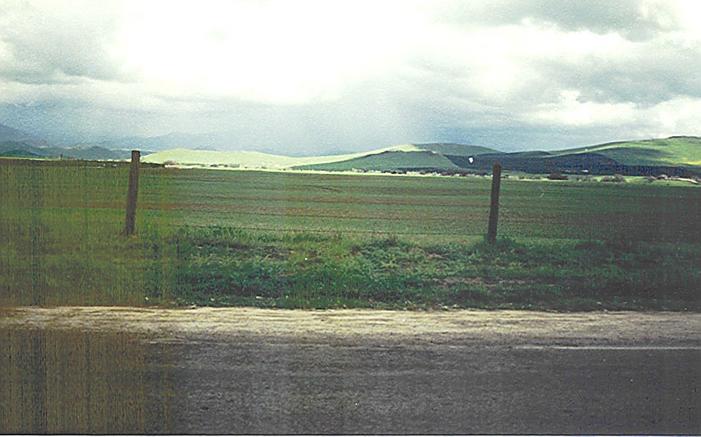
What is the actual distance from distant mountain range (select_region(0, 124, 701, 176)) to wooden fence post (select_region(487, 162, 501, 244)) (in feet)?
0.61

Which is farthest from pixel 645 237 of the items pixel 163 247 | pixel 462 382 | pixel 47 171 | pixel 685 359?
pixel 47 171

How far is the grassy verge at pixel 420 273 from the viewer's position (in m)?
8.40

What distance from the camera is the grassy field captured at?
7.69 meters

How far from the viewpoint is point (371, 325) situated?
7.56m

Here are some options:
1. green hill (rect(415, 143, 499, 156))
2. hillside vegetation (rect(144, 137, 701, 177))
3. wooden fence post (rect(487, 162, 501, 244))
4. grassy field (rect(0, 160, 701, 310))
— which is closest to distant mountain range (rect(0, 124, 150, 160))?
grassy field (rect(0, 160, 701, 310))

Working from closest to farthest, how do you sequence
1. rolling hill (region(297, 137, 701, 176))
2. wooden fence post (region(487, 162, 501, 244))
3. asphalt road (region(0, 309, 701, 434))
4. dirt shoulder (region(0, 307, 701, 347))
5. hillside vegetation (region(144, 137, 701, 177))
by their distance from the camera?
asphalt road (region(0, 309, 701, 434))
dirt shoulder (region(0, 307, 701, 347))
hillside vegetation (region(144, 137, 701, 177))
rolling hill (region(297, 137, 701, 176))
wooden fence post (region(487, 162, 501, 244))

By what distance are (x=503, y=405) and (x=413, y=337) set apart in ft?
6.04

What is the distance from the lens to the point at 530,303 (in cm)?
899

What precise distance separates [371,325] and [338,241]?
61.0 inches

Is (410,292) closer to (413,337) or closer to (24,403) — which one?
(413,337)

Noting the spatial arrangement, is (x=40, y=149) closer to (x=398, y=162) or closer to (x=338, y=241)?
(x=338, y=241)

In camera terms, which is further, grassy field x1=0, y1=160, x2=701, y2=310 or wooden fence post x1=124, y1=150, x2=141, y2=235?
wooden fence post x1=124, y1=150, x2=141, y2=235

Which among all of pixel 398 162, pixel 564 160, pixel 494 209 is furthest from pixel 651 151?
pixel 398 162

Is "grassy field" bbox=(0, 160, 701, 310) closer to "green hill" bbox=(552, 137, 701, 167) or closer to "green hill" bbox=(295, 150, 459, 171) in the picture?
"green hill" bbox=(295, 150, 459, 171)
